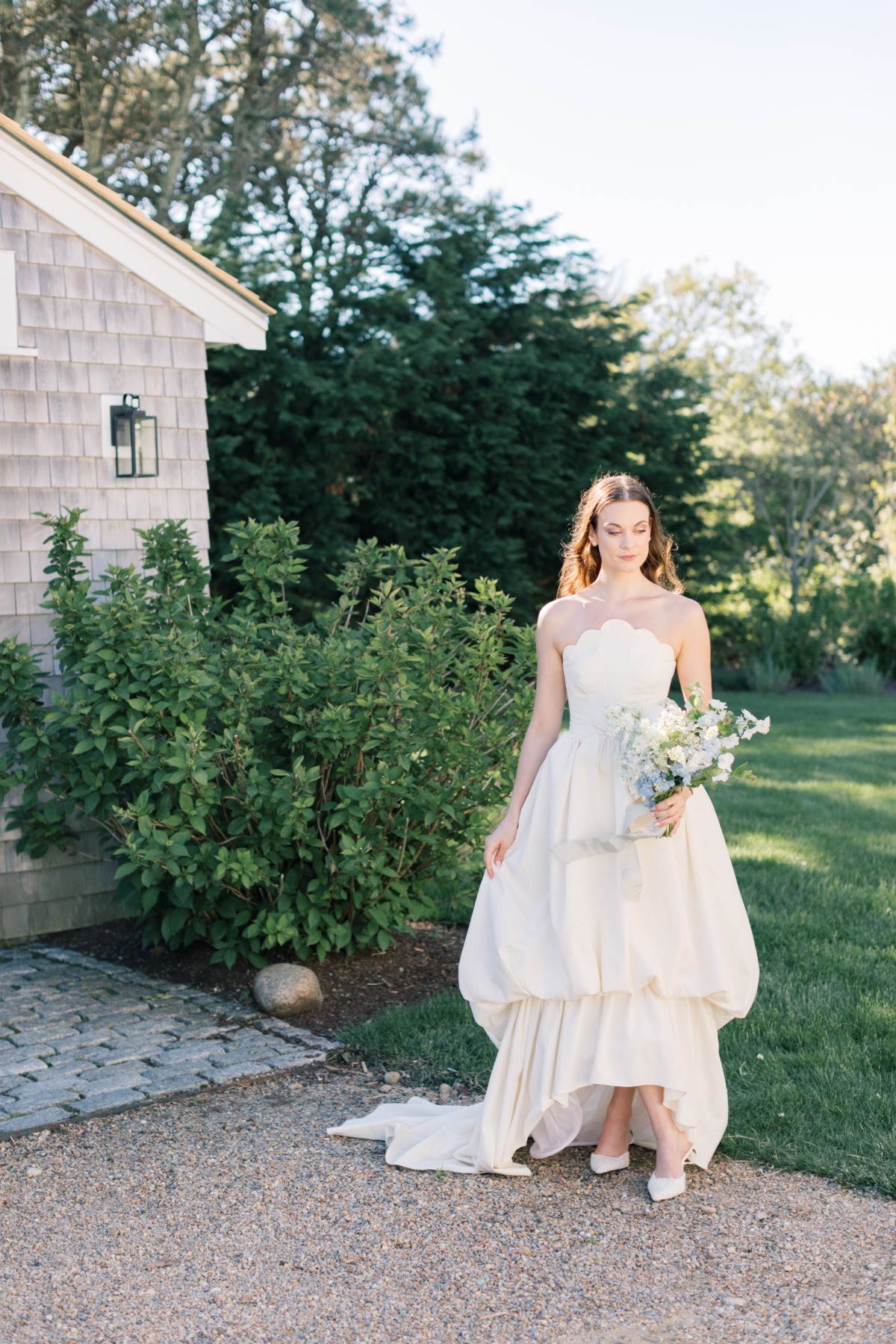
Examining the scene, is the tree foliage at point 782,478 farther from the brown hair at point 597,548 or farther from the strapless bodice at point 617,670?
the strapless bodice at point 617,670

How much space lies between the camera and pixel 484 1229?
3027mm

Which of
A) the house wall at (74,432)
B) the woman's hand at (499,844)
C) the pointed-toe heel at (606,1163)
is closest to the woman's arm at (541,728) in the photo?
the woman's hand at (499,844)

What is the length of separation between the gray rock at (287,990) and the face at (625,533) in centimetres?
233

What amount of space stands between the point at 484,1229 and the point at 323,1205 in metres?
0.45

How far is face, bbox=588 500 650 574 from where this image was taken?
332cm

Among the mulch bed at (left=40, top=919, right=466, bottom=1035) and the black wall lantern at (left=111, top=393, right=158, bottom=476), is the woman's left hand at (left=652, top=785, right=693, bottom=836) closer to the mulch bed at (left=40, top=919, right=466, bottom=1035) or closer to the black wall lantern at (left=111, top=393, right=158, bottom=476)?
the mulch bed at (left=40, top=919, right=466, bottom=1035)

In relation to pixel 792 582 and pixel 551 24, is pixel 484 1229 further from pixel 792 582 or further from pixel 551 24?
pixel 551 24

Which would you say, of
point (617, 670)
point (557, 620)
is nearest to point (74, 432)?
point (557, 620)

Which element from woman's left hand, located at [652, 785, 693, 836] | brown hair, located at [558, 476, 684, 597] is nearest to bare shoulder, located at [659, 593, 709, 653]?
brown hair, located at [558, 476, 684, 597]

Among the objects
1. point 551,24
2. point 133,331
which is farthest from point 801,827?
point 551,24

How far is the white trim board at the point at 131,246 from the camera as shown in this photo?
5840 millimetres

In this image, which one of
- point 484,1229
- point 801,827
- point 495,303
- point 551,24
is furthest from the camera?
point 551,24

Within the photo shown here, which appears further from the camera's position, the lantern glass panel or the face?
the lantern glass panel

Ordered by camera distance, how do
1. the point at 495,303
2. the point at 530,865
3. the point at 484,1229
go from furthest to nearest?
the point at 495,303 → the point at 530,865 → the point at 484,1229
